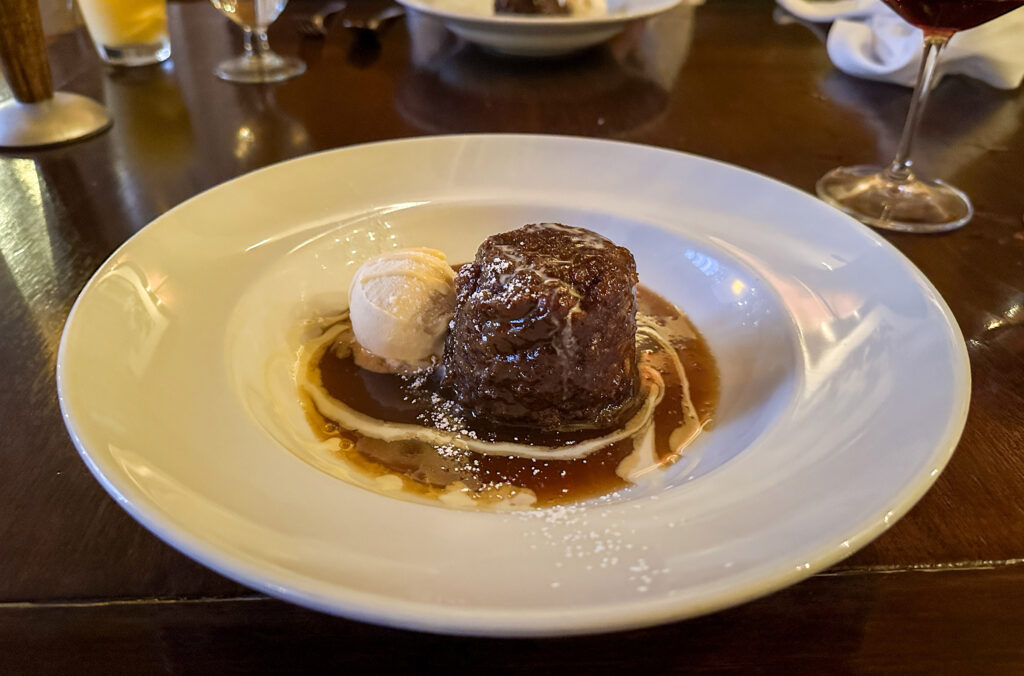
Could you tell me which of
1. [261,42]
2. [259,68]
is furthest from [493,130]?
[261,42]

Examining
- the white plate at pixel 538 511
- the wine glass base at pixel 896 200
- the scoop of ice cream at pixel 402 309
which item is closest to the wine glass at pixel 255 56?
the white plate at pixel 538 511

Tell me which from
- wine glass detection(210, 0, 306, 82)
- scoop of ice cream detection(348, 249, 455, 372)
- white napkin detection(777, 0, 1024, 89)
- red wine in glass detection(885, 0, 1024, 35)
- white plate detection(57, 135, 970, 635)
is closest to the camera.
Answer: white plate detection(57, 135, 970, 635)

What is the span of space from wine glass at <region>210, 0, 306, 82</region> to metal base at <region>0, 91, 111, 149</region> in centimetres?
55

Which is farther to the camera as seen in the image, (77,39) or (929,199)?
(77,39)

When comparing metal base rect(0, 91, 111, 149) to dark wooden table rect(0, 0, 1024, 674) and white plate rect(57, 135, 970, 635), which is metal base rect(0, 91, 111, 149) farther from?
white plate rect(57, 135, 970, 635)

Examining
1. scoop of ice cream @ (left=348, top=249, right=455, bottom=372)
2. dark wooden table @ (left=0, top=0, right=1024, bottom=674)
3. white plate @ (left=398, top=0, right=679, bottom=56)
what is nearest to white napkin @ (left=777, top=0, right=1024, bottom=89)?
dark wooden table @ (left=0, top=0, right=1024, bottom=674)

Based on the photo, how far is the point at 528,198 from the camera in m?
1.67

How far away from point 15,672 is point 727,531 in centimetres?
82

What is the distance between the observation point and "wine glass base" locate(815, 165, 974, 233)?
5.64ft

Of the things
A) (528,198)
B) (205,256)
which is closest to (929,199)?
(528,198)

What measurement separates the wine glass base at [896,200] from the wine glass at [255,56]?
1.94 meters

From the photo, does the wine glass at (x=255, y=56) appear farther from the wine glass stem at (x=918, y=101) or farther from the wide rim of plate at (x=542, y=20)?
the wine glass stem at (x=918, y=101)

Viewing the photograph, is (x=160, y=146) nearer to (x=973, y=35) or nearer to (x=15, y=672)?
(x=15, y=672)

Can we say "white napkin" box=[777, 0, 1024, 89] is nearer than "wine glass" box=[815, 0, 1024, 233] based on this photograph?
No
